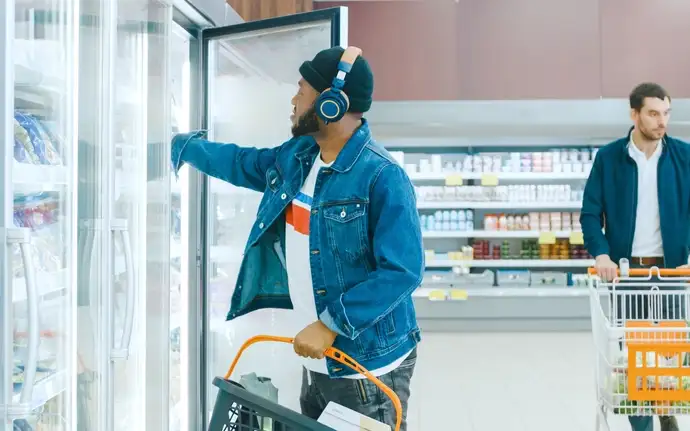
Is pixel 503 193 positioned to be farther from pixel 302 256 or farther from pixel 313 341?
pixel 313 341

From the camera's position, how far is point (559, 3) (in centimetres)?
843

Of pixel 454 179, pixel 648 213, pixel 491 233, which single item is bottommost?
pixel 491 233

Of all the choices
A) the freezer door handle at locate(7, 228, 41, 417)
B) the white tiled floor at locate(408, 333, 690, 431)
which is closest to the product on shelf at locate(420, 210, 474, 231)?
the white tiled floor at locate(408, 333, 690, 431)

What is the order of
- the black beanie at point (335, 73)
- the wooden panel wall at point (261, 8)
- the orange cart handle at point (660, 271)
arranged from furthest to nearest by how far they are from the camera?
the wooden panel wall at point (261, 8)
the orange cart handle at point (660, 271)
the black beanie at point (335, 73)

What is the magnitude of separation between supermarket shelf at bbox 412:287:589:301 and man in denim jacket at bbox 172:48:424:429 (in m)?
6.16

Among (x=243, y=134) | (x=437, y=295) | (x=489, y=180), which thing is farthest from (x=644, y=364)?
(x=489, y=180)

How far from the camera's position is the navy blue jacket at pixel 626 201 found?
3.68 metres

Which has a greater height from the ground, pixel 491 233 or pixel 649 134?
pixel 649 134

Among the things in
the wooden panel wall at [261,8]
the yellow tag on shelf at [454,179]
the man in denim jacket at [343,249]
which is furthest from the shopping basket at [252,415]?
the yellow tag on shelf at [454,179]

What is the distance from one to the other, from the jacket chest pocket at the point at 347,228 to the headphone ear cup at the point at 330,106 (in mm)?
232

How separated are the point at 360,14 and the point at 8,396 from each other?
23.2 ft

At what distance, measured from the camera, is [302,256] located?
2301 mm

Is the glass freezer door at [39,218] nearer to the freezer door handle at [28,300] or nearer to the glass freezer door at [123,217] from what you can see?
the freezer door handle at [28,300]

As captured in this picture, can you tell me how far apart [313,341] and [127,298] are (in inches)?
31.1
